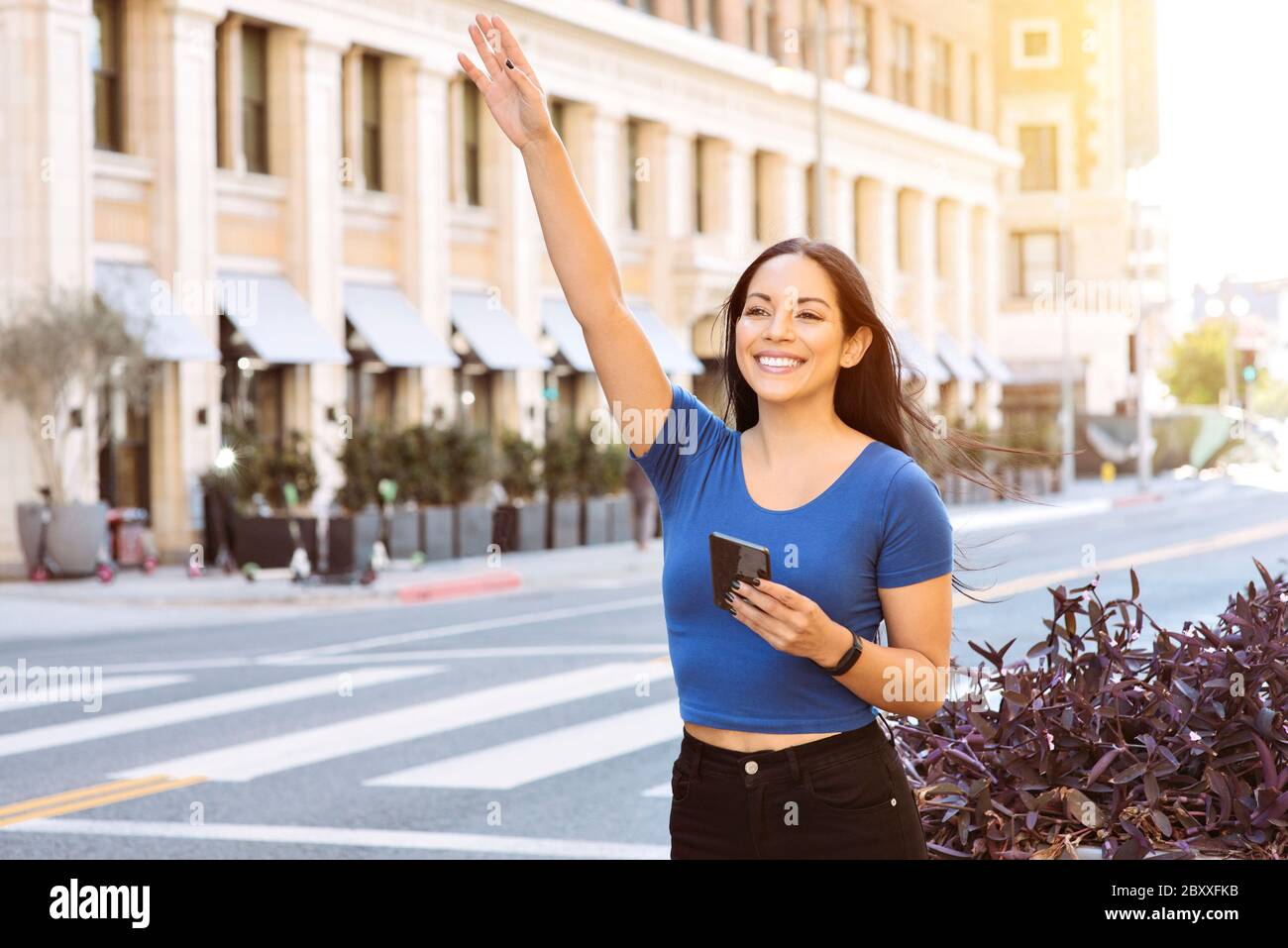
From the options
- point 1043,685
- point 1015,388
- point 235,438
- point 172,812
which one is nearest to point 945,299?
point 1015,388

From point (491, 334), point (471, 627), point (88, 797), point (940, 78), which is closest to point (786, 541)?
point (88, 797)

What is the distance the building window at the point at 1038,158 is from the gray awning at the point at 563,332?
125ft

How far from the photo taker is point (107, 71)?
27.6 meters

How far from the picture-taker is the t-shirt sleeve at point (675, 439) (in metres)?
3.28

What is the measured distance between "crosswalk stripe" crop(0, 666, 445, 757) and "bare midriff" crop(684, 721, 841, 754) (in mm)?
7361

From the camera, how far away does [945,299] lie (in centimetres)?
5766

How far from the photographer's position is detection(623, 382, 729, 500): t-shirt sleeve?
3275mm

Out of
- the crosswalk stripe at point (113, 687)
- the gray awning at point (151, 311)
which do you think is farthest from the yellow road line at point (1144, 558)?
the gray awning at point (151, 311)

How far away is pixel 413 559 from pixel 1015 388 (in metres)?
51.1

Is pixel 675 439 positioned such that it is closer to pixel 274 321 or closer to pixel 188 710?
pixel 188 710

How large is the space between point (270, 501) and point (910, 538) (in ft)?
74.1

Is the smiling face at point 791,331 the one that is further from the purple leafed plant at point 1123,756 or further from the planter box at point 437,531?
the planter box at point 437,531
